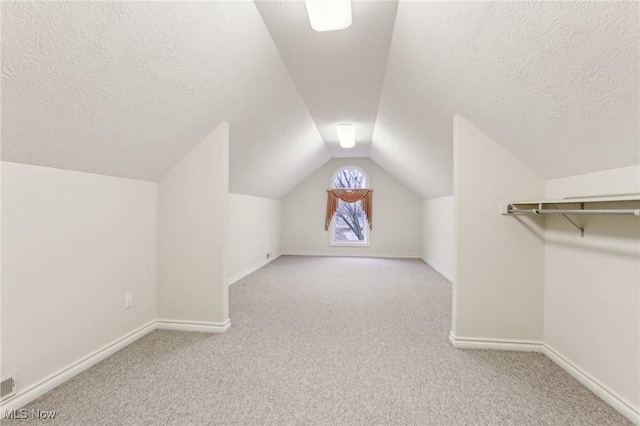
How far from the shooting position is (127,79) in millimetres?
1546

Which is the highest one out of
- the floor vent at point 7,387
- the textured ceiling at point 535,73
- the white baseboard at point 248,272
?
the textured ceiling at point 535,73

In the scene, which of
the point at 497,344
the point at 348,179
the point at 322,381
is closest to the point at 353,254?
the point at 348,179

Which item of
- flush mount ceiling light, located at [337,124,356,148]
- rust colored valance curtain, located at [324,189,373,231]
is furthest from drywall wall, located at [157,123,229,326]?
rust colored valance curtain, located at [324,189,373,231]

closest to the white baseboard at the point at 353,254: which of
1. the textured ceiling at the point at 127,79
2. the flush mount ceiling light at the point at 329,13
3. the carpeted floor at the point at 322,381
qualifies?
the carpeted floor at the point at 322,381

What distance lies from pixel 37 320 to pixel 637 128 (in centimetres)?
329

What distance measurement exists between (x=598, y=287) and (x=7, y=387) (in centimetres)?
335

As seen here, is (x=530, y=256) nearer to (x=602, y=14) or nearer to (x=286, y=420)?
(x=602, y=14)

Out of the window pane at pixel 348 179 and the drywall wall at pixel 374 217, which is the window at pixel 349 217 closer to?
the window pane at pixel 348 179

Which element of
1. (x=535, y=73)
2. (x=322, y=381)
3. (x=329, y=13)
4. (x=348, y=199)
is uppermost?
(x=329, y=13)

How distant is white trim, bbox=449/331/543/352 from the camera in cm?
213

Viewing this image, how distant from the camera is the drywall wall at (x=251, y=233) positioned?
14.1 feet

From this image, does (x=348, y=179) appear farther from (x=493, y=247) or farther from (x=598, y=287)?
(x=598, y=287)

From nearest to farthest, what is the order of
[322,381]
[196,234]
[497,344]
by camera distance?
[322,381] → [497,344] → [196,234]

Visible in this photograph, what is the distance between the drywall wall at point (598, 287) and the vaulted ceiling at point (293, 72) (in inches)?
6.5
